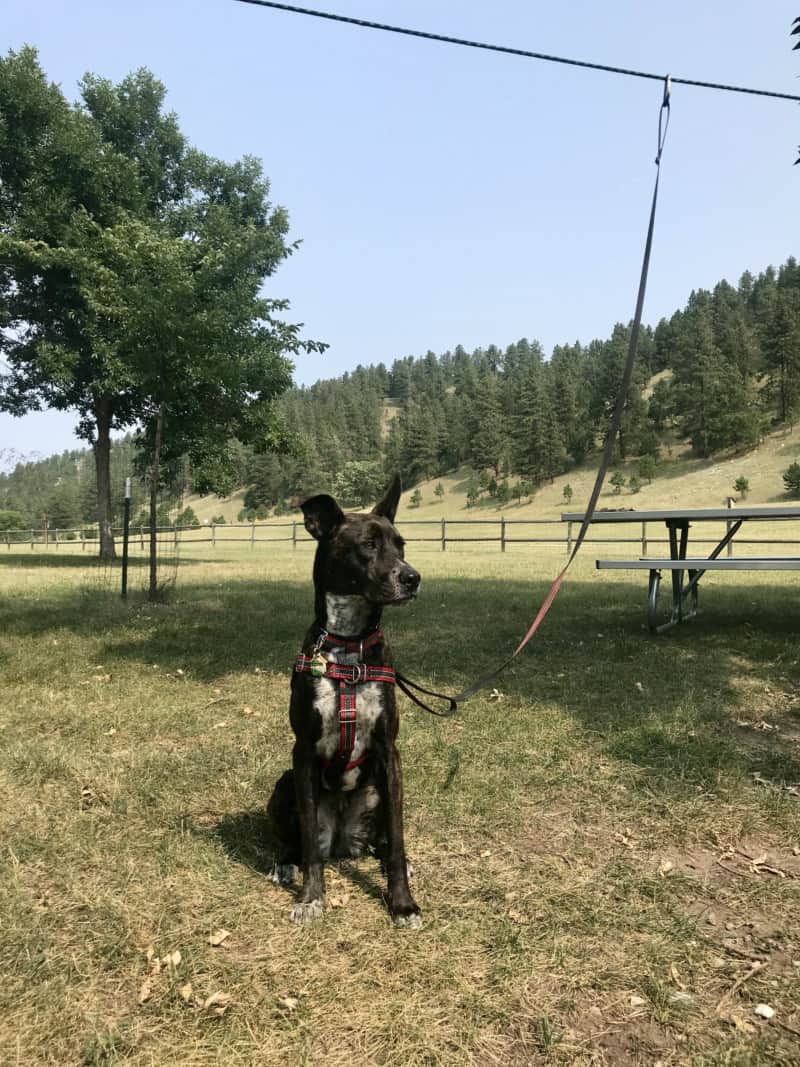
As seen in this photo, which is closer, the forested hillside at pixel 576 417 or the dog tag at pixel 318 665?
the dog tag at pixel 318 665

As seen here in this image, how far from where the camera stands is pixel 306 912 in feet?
8.86

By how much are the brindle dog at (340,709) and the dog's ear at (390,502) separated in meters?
0.21

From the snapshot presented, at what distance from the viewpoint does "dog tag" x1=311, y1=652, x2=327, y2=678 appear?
9.11 feet

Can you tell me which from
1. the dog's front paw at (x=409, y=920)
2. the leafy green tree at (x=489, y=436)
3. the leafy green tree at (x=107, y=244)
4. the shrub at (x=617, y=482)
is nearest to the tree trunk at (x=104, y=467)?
the leafy green tree at (x=107, y=244)

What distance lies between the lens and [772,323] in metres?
90.2

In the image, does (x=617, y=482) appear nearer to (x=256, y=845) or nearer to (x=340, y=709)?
(x=256, y=845)

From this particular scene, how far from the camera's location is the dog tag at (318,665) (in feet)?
9.11

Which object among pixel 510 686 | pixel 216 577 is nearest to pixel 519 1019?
pixel 510 686

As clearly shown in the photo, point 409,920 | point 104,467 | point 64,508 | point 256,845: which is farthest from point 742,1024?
point 64,508

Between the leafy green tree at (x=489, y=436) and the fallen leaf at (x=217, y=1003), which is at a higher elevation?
the leafy green tree at (x=489, y=436)

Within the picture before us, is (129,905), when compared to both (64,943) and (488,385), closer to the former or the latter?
(64,943)

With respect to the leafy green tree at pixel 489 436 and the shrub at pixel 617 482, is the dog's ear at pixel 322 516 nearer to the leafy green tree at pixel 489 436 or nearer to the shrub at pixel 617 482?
the shrub at pixel 617 482

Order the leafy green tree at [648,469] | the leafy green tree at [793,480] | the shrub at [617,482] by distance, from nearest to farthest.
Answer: the leafy green tree at [793,480]
the shrub at [617,482]
the leafy green tree at [648,469]

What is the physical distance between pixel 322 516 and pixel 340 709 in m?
0.86
